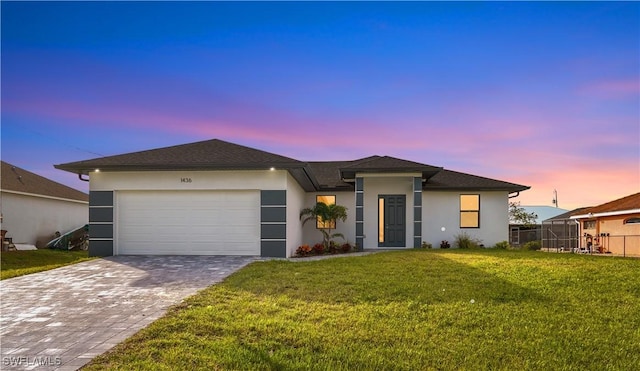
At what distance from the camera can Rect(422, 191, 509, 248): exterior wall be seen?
18.6m

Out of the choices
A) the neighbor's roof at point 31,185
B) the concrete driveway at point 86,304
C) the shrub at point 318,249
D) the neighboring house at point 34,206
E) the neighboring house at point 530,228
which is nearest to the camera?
the concrete driveway at point 86,304

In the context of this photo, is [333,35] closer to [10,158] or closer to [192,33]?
[192,33]

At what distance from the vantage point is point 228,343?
449cm

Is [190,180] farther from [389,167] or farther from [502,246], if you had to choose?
[502,246]

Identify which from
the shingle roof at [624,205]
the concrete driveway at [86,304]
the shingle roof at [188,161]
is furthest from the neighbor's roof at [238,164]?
the shingle roof at [624,205]

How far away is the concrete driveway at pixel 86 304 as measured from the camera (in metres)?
4.38

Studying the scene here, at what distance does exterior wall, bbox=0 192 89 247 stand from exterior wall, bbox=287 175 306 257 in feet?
46.2

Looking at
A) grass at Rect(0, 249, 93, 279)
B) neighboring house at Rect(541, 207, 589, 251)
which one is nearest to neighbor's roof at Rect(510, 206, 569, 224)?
neighboring house at Rect(541, 207, 589, 251)

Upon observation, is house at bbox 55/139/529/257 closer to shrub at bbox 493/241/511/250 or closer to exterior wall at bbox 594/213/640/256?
shrub at bbox 493/241/511/250

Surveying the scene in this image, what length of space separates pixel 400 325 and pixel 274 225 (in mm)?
8491

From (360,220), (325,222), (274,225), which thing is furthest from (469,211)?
(274,225)

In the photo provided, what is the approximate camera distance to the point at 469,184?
60.8 ft

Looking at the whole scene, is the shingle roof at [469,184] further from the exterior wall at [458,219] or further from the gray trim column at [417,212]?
the gray trim column at [417,212]

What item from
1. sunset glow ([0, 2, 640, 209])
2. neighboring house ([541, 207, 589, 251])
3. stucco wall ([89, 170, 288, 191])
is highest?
sunset glow ([0, 2, 640, 209])
